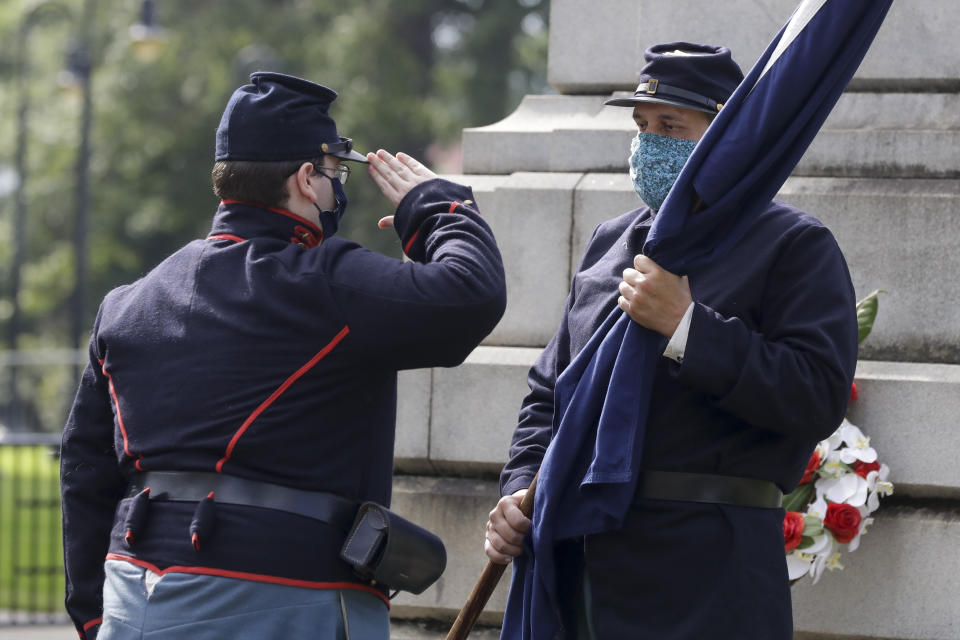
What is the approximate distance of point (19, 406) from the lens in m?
24.2

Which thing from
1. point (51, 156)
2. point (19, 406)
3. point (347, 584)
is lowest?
point (19, 406)

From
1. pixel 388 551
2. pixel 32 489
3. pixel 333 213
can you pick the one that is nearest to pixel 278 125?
pixel 333 213

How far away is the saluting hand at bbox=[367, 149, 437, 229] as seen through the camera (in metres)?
3.56

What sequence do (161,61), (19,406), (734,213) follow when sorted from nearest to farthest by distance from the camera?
(734,213), (19,406), (161,61)

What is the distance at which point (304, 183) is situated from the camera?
342cm

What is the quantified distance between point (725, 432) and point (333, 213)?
40.1 inches

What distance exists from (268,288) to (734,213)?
101 cm

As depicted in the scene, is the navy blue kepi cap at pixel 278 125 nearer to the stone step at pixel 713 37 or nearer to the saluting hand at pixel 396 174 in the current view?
the saluting hand at pixel 396 174

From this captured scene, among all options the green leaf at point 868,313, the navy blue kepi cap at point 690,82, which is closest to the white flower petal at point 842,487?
the green leaf at point 868,313

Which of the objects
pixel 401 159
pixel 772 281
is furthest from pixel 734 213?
pixel 401 159

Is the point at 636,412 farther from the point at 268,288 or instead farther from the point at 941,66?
the point at 941,66

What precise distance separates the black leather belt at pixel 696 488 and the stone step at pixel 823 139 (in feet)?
6.20

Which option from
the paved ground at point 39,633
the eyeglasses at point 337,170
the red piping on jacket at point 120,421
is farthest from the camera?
the paved ground at point 39,633

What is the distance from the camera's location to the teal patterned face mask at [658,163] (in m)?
3.47
